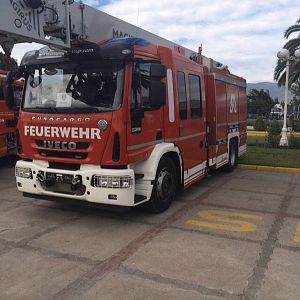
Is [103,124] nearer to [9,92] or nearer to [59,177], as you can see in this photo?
[59,177]

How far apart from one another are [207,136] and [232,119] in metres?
2.07

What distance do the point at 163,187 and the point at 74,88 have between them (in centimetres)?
211

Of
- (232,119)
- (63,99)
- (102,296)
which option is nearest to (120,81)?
(63,99)

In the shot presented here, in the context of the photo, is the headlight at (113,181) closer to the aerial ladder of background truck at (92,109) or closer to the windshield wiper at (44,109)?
the aerial ladder of background truck at (92,109)

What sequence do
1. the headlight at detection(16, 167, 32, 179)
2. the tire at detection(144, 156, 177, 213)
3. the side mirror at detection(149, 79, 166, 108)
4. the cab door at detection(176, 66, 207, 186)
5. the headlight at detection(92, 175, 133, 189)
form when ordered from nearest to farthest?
the headlight at detection(92, 175, 133, 189), the side mirror at detection(149, 79, 166, 108), the headlight at detection(16, 167, 32, 179), the tire at detection(144, 156, 177, 213), the cab door at detection(176, 66, 207, 186)

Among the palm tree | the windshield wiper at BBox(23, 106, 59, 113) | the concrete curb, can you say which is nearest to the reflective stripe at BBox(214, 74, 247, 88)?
the concrete curb

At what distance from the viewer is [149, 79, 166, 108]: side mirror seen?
236 inches

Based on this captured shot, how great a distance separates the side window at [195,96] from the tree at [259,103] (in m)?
50.2

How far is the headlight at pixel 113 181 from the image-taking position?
5613 millimetres

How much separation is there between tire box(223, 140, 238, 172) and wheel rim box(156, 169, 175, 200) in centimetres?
406

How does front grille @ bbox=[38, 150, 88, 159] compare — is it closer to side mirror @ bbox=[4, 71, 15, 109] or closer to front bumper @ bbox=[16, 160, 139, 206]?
front bumper @ bbox=[16, 160, 139, 206]

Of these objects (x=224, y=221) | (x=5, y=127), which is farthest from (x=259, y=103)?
(x=224, y=221)

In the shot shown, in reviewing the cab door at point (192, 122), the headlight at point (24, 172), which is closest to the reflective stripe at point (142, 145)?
the cab door at point (192, 122)

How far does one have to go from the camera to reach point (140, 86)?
5965 millimetres
